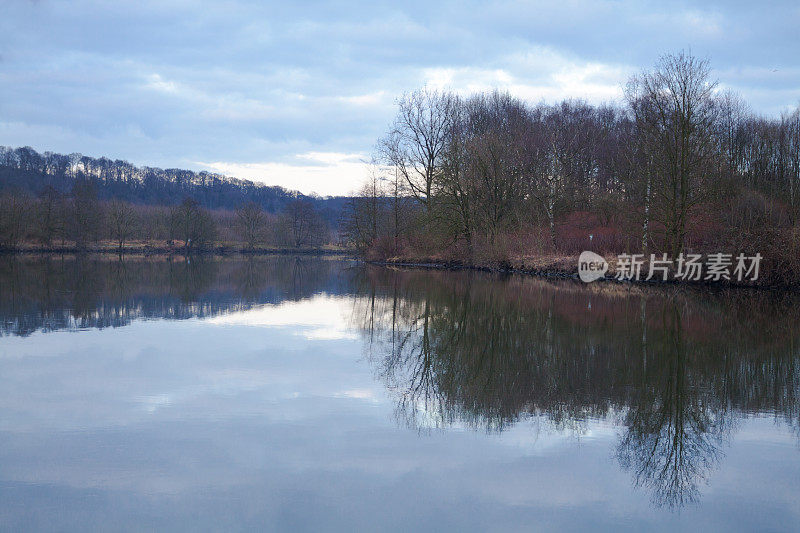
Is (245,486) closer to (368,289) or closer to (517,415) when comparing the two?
(517,415)

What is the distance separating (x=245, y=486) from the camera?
433 centimetres

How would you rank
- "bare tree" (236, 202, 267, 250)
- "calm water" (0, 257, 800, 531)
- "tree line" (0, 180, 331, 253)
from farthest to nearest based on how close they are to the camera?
"bare tree" (236, 202, 267, 250) → "tree line" (0, 180, 331, 253) → "calm water" (0, 257, 800, 531)

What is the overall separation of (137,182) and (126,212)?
68025mm

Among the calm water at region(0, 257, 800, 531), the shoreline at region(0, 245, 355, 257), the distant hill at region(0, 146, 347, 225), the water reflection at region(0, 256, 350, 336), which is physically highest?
the distant hill at region(0, 146, 347, 225)

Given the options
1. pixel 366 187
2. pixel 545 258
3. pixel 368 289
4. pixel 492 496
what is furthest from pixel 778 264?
pixel 366 187

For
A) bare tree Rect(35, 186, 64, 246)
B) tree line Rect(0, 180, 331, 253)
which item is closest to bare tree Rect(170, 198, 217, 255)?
tree line Rect(0, 180, 331, 253)

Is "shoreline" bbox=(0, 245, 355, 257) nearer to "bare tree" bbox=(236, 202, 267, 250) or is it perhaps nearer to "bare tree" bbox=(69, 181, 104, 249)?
"bare tree" bbox=(69, 181, 104, 249)

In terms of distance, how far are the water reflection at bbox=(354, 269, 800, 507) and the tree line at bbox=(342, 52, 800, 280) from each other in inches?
376

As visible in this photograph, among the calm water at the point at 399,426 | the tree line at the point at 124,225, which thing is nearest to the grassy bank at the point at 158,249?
the tree line at the point at 124,225

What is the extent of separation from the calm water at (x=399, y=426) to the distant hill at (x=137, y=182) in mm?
87760

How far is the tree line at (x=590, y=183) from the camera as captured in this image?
23266mm

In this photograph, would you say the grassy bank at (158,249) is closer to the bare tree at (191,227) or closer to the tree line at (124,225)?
the tree line at (124,225)

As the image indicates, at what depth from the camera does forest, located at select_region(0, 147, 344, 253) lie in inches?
2429

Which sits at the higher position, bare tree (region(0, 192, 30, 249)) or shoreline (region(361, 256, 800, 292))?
bare tree (region(0, 192, 30, 249))
